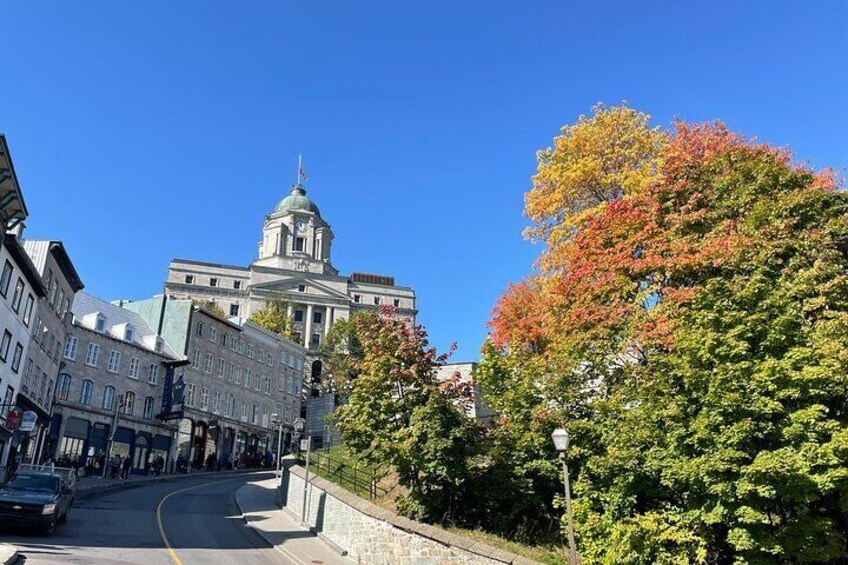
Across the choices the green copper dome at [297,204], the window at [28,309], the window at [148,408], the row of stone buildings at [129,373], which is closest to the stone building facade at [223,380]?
the row of stone buildings at [129,373]

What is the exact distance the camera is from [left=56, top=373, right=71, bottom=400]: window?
4279cm

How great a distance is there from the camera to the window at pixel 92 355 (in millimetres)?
45844

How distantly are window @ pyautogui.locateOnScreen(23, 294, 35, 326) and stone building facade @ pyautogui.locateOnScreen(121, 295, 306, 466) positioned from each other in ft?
63.7

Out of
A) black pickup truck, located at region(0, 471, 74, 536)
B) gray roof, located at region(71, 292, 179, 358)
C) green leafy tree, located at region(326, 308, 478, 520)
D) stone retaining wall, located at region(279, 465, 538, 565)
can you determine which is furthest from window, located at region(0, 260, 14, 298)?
green leafy tree, located at region(326, 308, 478, 520)

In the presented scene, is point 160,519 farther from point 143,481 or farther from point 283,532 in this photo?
point 143,481

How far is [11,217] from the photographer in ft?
99.4

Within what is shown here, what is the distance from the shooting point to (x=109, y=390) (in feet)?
155

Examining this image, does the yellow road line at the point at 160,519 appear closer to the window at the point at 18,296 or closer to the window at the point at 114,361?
the window at the point at 18,296

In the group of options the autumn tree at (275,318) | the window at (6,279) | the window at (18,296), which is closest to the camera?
the window at (6,279)

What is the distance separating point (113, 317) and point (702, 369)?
161 feet

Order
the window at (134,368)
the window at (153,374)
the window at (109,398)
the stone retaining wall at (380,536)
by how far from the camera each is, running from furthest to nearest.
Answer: the window at (153,374)
the window at (134,368)
the window at (109,398)
the stone retaining wall at (380,536)

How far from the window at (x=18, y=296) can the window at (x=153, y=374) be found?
64.1 ft

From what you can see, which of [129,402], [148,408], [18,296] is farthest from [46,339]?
[148,408]

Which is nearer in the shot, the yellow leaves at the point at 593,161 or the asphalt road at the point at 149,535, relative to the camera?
the asphalt road at the point at 149,535
